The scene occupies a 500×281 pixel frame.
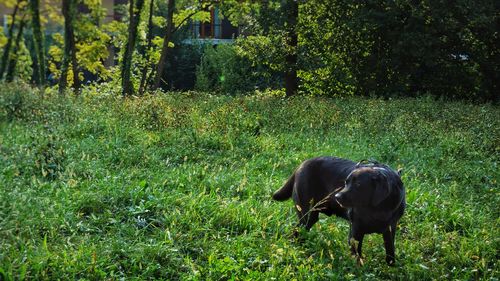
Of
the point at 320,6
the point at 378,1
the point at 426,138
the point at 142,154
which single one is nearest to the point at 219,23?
the point at 320,6

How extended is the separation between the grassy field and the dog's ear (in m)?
0.54

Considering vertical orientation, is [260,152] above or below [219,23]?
below

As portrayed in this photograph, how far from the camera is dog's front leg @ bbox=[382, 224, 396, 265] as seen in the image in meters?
4.09

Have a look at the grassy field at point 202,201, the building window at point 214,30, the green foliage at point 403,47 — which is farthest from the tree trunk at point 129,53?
the building window at point 214,30

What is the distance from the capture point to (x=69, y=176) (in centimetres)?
541

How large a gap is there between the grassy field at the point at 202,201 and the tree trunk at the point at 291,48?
1091 centimetres

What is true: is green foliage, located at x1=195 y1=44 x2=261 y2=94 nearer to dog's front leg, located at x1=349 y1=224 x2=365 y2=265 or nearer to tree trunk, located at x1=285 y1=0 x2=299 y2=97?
tree trunk, located at x1=285 y1=0 x2=299 y2=97

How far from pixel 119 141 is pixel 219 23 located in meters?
23.2

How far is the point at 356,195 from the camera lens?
12.4ft

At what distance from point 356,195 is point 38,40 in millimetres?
2881

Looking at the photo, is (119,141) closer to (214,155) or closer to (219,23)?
(214,155)

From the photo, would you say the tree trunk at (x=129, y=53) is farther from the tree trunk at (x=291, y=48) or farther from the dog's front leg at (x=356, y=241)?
the dog's front leg at (x=356, y=241)

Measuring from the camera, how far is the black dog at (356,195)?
3791 millimetres

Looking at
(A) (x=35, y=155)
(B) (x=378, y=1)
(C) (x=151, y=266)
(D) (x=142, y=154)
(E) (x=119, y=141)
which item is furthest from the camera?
(B) (x=378, y=1)
